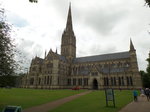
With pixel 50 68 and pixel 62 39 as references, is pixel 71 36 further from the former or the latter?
pixel 50 68

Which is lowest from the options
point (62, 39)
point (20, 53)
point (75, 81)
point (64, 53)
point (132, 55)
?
point (75, 81)

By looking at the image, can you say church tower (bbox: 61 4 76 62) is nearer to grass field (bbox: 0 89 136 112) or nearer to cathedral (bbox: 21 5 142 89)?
cathedral (bbox: 21 5 142 89)

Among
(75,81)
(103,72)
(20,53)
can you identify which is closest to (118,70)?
(103,72)

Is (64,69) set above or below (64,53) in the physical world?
below

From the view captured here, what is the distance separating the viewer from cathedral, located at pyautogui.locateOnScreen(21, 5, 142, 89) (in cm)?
5653

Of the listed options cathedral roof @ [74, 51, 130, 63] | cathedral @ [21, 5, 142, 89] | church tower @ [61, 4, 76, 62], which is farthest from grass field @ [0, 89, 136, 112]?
church tower @ [61, 4, 76, 62]

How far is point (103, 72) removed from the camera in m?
62.0

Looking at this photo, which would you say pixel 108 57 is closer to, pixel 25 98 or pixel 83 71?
pixel 83 71

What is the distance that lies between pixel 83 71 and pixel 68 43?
23.3 meters

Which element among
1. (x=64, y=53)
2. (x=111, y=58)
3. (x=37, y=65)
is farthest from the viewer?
(x=64, y=53)

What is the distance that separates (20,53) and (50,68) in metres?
54.2

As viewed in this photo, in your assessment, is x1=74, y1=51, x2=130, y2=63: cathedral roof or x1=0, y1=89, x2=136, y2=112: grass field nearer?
x1=0, y1=89, x2=136, y2=112: grass field

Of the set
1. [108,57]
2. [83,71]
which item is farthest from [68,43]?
[108,57]

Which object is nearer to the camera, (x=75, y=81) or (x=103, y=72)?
(x=103, y=72)
